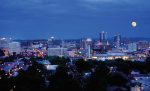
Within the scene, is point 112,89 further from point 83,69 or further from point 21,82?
point 83,69

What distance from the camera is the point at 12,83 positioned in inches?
729

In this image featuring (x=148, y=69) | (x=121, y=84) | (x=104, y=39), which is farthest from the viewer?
(x=104, y=39)

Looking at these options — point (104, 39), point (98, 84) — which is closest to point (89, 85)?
point (98, 84)

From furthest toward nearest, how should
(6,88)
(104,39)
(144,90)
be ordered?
(104,39), (144,90), (6,88)

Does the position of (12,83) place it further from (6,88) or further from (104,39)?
(104,39)

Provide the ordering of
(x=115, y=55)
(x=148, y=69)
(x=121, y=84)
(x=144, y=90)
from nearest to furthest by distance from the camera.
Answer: (x=144, y=90) < (x=121, y=84) < (x=148, y=69) < (x=115, y=55)

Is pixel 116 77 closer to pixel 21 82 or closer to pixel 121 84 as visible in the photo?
pixel 121 84

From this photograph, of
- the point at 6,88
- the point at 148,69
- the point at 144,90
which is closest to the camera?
the point at 6,88

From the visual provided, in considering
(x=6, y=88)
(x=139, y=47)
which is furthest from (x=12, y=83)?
(x=139, y=47)

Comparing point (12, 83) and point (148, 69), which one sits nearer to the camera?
point (12, 83)

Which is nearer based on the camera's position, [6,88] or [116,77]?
[6,88]

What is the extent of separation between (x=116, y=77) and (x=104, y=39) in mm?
93361

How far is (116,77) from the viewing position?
67.7 feet

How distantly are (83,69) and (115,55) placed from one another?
3933cm
